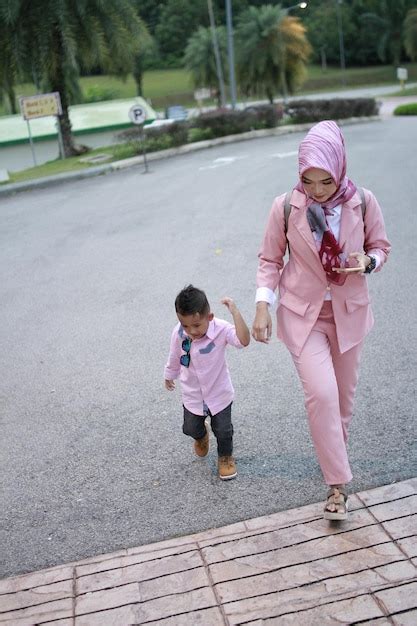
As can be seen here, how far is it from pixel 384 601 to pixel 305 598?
1.01 feet

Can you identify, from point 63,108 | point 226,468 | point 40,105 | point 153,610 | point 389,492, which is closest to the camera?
point 153,610

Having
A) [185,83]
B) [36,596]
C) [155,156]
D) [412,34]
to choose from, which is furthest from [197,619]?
[185,83]

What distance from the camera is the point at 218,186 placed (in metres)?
15.8

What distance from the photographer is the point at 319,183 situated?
3754 millimetres

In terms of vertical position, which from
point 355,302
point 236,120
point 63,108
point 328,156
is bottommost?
point 236,120

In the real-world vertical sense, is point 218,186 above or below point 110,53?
below

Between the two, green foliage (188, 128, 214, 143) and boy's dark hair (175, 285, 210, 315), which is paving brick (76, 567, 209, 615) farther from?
green foliage (188, 128, 214, 143)

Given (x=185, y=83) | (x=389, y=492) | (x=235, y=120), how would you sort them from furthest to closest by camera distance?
(x=185, y=83) < (x=235, y=120) < (x=389, y=492)

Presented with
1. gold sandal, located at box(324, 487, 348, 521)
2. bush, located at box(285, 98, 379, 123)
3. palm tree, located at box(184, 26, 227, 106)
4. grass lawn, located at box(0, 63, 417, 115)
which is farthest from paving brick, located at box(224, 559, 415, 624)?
grass lawn, located at box(0, 63, 417, 115)

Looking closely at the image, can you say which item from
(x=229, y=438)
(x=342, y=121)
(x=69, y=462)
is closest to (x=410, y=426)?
(x=229, y=438)

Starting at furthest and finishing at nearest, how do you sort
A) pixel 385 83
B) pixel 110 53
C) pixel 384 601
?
1. pixel 385 83
2. pixel 110 53
3. pixel 384 601

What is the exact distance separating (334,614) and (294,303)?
55.8 inches

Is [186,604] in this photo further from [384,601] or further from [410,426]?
[410,426]

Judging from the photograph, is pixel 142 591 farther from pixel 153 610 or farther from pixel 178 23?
pixel 178 23
